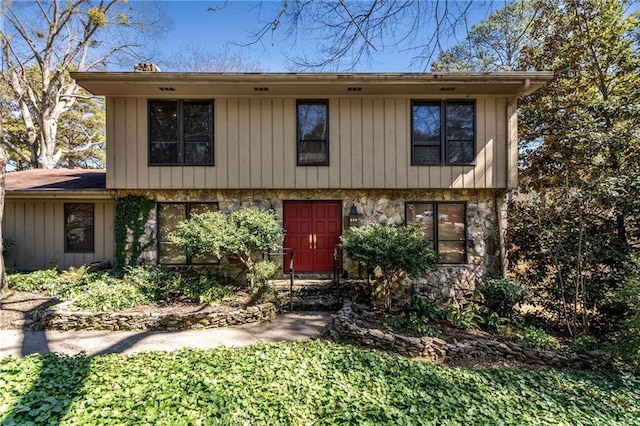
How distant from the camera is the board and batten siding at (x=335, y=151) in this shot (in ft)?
23.4

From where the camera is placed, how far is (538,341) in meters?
5.03

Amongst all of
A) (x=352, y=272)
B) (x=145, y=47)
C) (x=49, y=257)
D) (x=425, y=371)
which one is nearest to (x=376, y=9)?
(x=425, y=371)

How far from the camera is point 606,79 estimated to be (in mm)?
7551

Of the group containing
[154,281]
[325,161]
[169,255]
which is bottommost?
[154,281]

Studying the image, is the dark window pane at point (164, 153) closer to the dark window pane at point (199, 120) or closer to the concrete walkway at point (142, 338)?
the dark window pane at point (199, 120)

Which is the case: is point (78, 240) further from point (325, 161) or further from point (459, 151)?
point (459, 151)

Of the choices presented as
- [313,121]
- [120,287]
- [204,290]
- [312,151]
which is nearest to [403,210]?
[312,151]

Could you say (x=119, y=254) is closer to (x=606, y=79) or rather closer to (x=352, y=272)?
(x=352, y=272)

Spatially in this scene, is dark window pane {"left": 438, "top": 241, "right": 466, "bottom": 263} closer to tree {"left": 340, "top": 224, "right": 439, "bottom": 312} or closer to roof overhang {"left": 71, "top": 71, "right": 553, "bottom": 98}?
tree {"left": 340, "top": 224, "right": 439, "bottom": 312}

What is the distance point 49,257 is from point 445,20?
34.7 feet

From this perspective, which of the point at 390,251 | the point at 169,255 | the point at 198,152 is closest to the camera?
the point at 390,251

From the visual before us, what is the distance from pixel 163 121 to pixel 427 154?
6556 mm

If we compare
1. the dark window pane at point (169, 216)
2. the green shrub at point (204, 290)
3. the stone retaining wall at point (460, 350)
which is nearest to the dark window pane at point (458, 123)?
the stone retaining wall at point (460, 350)

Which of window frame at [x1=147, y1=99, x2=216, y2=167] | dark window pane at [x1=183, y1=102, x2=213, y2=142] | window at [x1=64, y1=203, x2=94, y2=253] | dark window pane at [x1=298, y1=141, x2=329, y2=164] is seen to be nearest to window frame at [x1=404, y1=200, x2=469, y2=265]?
dark window pane at [x1=298, y1=141, x2=329, y2=164]
